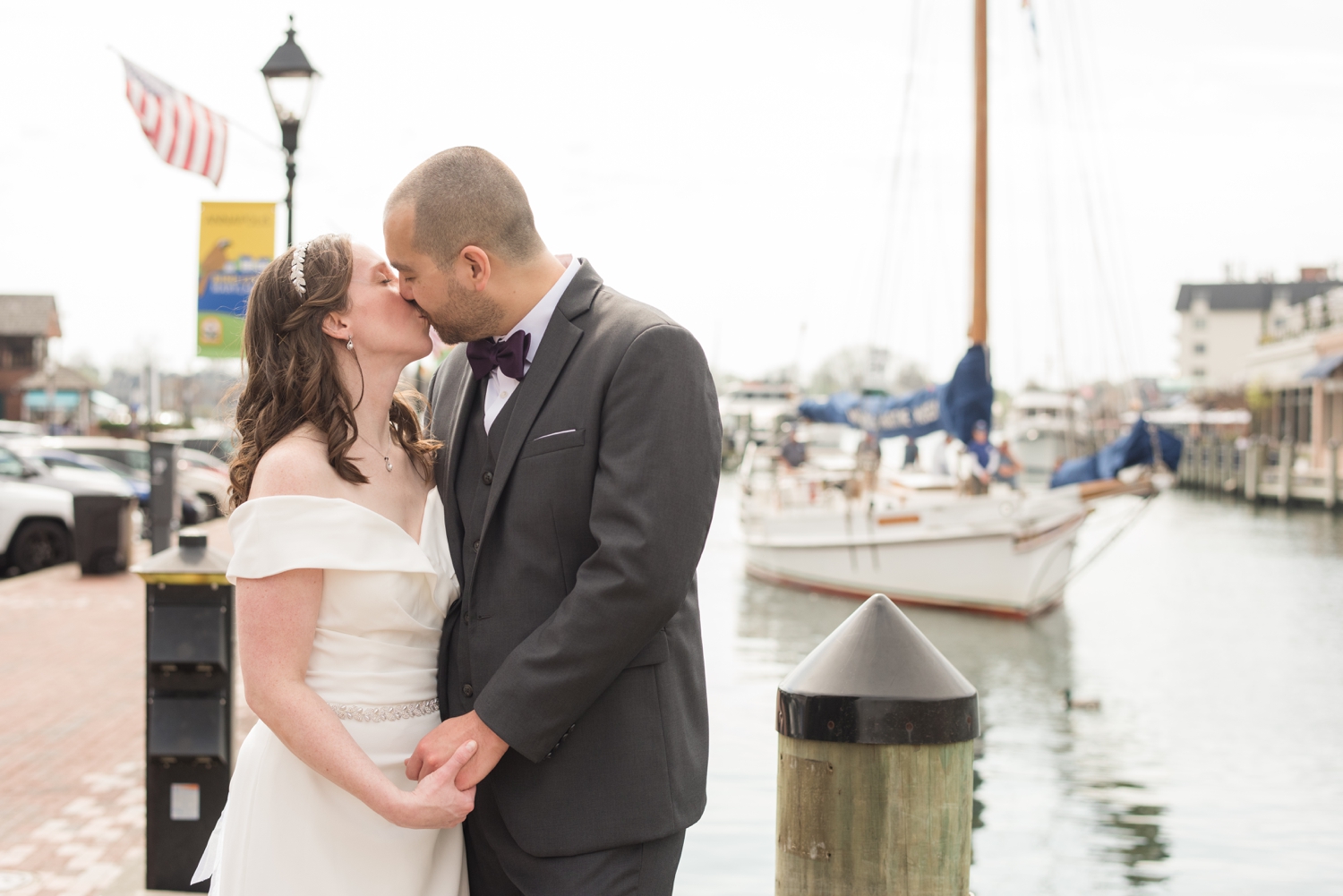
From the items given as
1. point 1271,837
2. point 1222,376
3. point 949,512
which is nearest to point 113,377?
point 1222,376

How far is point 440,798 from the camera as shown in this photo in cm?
215

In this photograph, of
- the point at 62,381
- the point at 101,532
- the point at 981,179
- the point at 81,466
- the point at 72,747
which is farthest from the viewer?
the point at 62,381

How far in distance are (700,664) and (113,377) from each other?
13614 centimetres

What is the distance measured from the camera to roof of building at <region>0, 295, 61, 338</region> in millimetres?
63125

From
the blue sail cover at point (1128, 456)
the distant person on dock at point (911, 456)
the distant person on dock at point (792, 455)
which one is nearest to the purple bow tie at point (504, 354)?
the blue sail cover at point (1128, 456)

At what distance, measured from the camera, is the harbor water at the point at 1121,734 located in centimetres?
750

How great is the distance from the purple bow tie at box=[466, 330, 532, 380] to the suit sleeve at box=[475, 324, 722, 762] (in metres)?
0.23

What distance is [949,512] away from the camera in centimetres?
1977

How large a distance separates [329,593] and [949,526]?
1829 centimetres

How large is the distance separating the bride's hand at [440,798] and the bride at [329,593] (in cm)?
6

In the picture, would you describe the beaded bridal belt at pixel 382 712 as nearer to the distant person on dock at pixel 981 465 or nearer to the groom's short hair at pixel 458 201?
the groom's short hair at pixel 458 201

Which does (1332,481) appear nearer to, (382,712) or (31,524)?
(31,524)

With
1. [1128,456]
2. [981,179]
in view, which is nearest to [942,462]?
[1128,456]

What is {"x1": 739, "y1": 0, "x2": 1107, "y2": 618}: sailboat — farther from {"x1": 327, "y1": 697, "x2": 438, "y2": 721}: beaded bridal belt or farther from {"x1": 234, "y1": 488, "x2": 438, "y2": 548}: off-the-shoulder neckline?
{"x1": 327, "y1": 697, "x2": 438, "y2": 721}: beaded bridal belt
